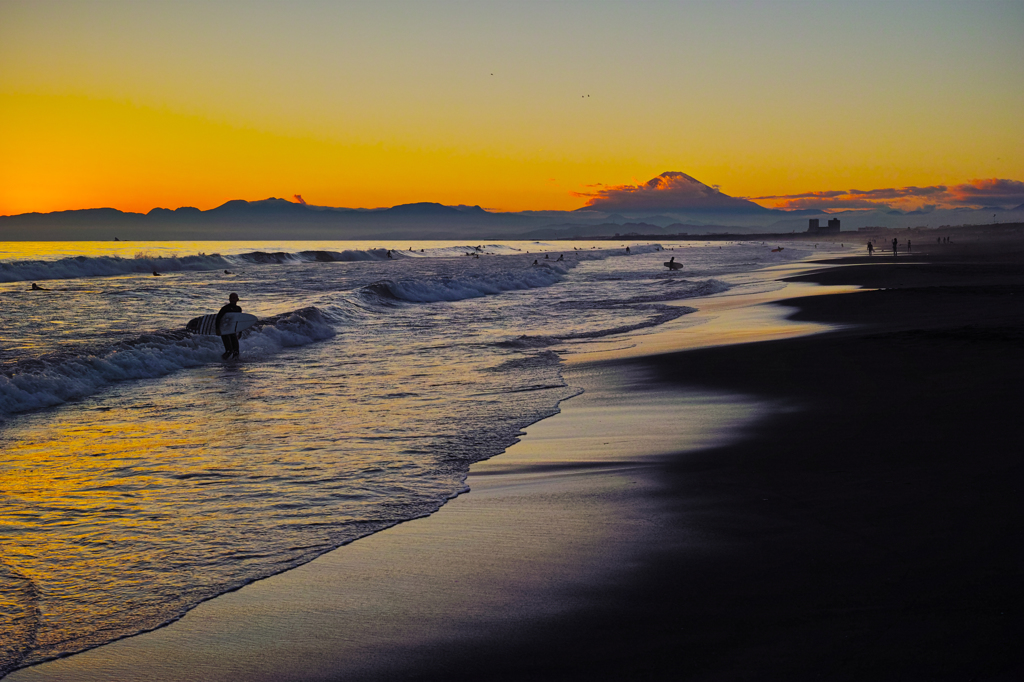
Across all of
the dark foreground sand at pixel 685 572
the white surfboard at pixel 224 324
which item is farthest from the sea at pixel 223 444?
the dark foreground sand at pixel 685 572

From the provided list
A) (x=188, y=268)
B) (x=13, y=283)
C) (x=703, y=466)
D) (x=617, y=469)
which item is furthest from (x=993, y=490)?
(x=188, y=268)

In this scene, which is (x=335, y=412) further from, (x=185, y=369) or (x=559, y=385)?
(x=185, y=369)

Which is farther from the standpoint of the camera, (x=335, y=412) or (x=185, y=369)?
(x=185, y=369)

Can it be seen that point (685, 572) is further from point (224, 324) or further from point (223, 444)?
point (224, 324)

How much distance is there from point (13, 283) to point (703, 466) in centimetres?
6324

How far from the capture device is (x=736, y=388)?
36.9 feet

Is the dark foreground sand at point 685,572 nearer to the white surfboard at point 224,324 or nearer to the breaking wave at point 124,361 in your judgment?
the breaking wave at point 124,361

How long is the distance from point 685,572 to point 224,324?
15465 millimetres

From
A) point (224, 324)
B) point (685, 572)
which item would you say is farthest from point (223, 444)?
point (224, 324)

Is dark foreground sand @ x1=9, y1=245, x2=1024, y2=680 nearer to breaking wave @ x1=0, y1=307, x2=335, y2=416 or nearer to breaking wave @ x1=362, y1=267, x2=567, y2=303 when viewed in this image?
breaking wave @ x1=0, y1=307, x2=335, y2=416

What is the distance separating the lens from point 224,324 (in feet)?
59.1

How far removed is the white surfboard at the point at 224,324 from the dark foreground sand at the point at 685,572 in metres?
11.6

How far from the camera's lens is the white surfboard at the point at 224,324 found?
59.0 feet

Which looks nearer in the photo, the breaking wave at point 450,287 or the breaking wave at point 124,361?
the breaking wave at point 124,361
